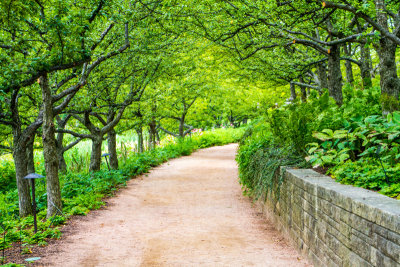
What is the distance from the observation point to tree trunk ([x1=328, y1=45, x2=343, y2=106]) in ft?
28.3

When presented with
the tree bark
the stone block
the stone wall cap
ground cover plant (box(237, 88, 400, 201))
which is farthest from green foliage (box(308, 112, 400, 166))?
the tree bark

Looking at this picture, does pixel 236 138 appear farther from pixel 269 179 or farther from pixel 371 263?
pixel 371 263

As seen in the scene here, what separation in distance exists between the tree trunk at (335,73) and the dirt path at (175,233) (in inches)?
136

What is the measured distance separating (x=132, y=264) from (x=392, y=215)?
3.25m

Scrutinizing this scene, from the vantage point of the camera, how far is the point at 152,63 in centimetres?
1098

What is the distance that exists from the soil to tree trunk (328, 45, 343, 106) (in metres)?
3.50

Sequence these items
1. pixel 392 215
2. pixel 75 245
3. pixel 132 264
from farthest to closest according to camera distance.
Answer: pixel 75 245 < pixel 132 264 < pixel 392 215

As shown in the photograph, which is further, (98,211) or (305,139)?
(98,211)

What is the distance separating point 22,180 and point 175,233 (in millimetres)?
3550

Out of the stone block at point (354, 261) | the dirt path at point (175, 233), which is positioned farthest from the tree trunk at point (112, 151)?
the stone block at point (354, 261)

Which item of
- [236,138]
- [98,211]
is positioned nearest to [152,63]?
[98,211]

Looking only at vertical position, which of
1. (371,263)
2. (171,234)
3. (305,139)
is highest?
(305,139)

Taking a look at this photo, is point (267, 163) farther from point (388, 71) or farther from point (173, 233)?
point (388, 71)

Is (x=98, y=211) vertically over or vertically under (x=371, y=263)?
under
